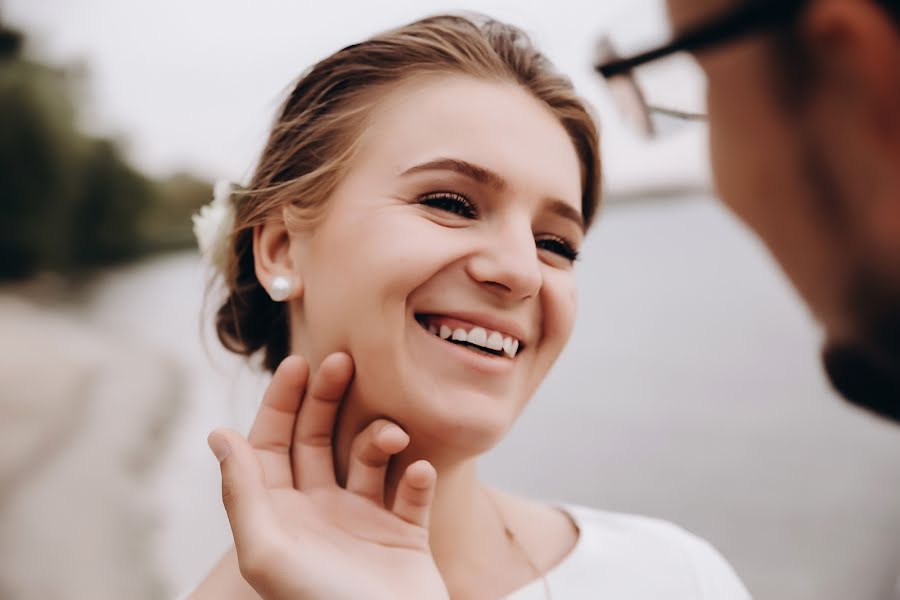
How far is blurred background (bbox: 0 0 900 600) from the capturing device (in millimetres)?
1158

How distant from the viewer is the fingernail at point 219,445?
28.9 inches

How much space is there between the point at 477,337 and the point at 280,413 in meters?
0.22

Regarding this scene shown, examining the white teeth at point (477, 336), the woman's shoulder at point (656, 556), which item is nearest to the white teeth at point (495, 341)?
the white teeth at point (477, 336)

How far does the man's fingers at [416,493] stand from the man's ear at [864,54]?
0.45m

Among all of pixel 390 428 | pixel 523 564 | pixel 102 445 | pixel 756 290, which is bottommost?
pixel 102 445

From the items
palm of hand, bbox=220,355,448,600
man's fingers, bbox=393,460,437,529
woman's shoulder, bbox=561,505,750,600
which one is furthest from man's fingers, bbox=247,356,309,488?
woman's shoulder, bbox=561,505,750,600

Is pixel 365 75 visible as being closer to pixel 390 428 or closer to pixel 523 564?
pixel 390 428

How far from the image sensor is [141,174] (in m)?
1.37

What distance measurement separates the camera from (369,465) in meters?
0.75

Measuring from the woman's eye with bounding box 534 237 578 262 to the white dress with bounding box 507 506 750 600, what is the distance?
0.36 metres

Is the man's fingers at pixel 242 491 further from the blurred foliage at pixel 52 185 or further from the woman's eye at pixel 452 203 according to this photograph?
the blurred foliage at pixel 52 185

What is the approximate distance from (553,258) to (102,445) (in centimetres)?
99

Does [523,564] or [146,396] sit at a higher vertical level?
[523,564]

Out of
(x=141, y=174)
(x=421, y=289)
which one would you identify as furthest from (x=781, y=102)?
(x=141, y=174)
